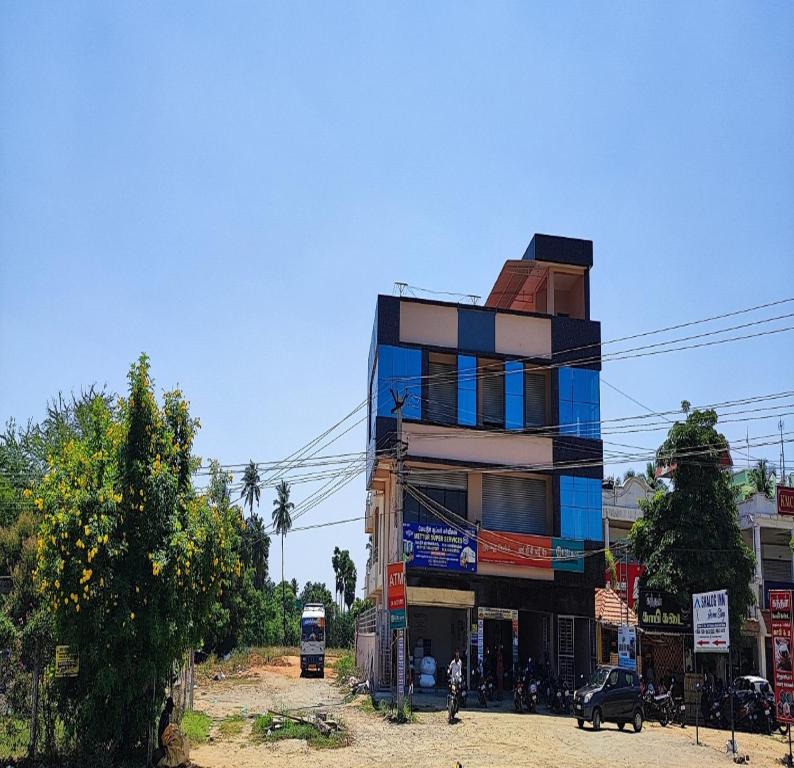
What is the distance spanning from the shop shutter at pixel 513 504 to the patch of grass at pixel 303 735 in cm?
1522

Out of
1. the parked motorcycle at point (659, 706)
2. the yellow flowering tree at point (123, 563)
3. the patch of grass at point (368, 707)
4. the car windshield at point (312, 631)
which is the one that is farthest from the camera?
the car windshield at point (312, 631)

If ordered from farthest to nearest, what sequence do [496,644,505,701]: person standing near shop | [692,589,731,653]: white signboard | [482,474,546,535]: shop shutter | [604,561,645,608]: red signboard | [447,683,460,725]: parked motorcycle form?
[604,561,645,608]: red signboard < [482,474,546,535]: shop shutter < [496,644,505,701]: person standing near shop < [447,683,460,725]: parked motorcycle < [692,589,731,653]: white signboard

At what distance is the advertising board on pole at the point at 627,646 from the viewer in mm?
39031

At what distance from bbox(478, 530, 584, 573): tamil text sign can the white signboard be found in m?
11.4

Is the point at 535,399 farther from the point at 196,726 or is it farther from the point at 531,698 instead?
the point at 196,726

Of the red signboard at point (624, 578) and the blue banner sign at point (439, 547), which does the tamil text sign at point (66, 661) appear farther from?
the red signboard at point (624, 578)

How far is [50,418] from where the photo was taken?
38.5 metres


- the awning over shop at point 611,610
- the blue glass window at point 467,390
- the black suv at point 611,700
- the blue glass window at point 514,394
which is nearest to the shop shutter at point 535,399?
the blue glass window at point 514,394

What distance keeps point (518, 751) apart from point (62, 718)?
36.4 ft

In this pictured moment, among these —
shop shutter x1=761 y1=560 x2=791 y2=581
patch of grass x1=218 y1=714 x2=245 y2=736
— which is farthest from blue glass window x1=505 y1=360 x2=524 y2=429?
shop shutter x1=761 y1=560 x2=791 y2=581

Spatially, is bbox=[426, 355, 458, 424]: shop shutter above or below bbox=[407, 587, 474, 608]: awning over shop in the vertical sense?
above

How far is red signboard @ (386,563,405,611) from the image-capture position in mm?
27719

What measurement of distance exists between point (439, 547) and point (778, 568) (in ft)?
88.3

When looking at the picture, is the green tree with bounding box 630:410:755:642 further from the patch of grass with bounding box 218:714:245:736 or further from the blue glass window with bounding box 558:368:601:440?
the patch of grass with bounding box 218:714:245:736
